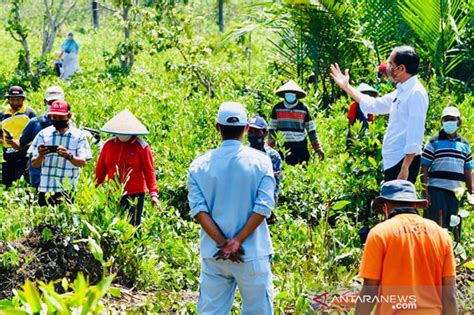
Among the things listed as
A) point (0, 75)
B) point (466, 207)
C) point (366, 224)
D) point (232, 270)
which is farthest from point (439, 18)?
point (0, 75)

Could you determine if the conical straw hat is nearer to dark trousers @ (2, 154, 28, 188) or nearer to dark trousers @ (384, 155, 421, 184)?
dark trousers @ (384, 155, 421, 184)

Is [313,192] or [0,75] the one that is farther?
[0,75]

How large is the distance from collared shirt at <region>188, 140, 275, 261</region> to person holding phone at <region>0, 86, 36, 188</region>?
479 cm

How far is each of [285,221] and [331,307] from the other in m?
2.19

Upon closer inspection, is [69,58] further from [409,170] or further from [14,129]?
[409,170]

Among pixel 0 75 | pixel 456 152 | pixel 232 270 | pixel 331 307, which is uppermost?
pixel 0 75

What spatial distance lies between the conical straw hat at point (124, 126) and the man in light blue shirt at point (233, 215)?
2.57 m

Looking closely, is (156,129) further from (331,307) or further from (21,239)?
(331,307)

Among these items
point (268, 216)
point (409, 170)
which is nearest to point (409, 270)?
point (268, 216)

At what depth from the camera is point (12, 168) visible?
9.15m

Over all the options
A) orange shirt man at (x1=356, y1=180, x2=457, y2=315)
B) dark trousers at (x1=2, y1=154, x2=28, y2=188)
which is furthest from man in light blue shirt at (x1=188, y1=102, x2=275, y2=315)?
dark trousers at (x1=2, y1=154, x2=28, y2=188)

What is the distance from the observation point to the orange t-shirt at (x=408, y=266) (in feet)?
12.8

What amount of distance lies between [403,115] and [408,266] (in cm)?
252

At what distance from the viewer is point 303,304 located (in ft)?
17.5
